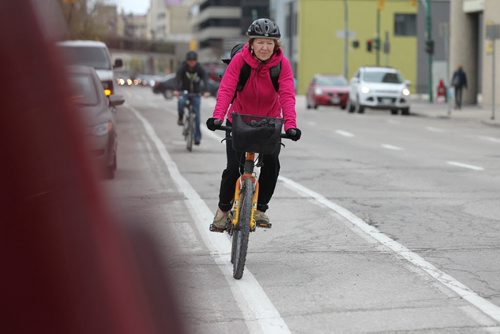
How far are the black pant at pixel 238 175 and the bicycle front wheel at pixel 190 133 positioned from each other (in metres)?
11.3

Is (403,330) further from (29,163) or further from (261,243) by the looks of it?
(29,163)

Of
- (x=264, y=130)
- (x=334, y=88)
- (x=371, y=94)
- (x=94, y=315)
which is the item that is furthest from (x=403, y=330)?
(x=334, y=88)

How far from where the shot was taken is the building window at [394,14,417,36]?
90.0 meters

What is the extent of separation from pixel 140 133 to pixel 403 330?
67.2ft

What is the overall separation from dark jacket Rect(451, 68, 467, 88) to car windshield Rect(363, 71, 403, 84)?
3.71 meters

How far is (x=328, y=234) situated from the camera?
343 inches

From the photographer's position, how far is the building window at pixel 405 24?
90000mm

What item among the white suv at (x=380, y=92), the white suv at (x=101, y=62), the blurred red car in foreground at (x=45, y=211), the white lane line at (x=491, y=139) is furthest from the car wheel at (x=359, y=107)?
the blurred red car in foreground at (x=45, y=211)

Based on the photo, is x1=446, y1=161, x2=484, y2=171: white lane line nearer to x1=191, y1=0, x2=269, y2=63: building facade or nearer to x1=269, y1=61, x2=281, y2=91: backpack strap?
x1=269, y1=61, x2=281, y2=91: backpack strap

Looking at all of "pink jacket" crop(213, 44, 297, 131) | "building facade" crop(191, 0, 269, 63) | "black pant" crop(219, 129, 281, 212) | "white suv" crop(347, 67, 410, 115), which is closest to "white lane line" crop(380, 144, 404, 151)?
"black pant" crop(219, 129, 281, 212)

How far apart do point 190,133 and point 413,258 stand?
37.8 feet

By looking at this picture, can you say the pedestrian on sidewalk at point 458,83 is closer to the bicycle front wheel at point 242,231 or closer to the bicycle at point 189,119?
the bicycle at point 189,119

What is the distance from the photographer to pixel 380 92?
1570 inches

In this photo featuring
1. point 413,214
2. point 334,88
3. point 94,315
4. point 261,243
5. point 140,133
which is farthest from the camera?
point 334,88
